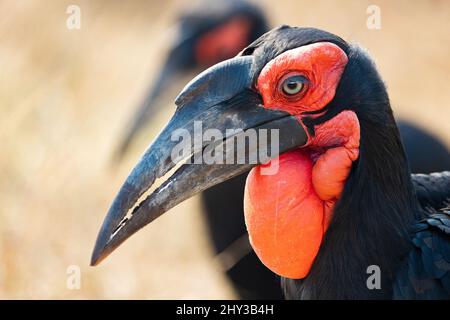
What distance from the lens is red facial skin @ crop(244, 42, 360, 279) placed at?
94.3 inches

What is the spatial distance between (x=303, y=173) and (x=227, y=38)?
2.11 metres

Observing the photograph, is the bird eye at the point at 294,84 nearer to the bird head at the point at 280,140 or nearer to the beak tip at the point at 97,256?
the bird head at the point at 280,140

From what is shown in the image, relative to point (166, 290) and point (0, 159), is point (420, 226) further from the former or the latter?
point (0, 159)

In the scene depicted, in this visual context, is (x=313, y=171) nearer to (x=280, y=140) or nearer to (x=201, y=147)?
(x=280, y=140)

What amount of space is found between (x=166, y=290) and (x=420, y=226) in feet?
8.46

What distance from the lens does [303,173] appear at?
8.04ft

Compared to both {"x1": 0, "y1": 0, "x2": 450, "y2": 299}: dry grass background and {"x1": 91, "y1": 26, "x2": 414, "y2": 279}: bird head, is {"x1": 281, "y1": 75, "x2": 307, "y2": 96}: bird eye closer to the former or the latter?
{"x1": 91, "y1": 26, "x2": 414, "y2": 279}: bird head

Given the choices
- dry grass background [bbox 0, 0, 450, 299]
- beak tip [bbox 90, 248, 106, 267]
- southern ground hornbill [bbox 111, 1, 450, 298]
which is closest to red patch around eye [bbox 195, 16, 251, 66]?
southern ground hornbill [bbox 111, 1, 450, 298]

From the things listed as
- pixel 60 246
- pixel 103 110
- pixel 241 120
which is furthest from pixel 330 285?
pixel 103 110

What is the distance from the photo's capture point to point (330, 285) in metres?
2.45

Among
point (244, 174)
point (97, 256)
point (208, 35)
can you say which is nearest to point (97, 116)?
point (208, 35)

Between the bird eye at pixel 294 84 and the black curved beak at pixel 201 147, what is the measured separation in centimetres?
8

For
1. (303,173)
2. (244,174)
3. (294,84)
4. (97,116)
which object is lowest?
(303,173)

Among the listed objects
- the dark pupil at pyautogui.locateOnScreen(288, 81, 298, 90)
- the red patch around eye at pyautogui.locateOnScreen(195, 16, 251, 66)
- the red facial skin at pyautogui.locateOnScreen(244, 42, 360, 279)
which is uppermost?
the red patch around eye at pyautogui.locateOnScreen(195, 16, 251, 66)
